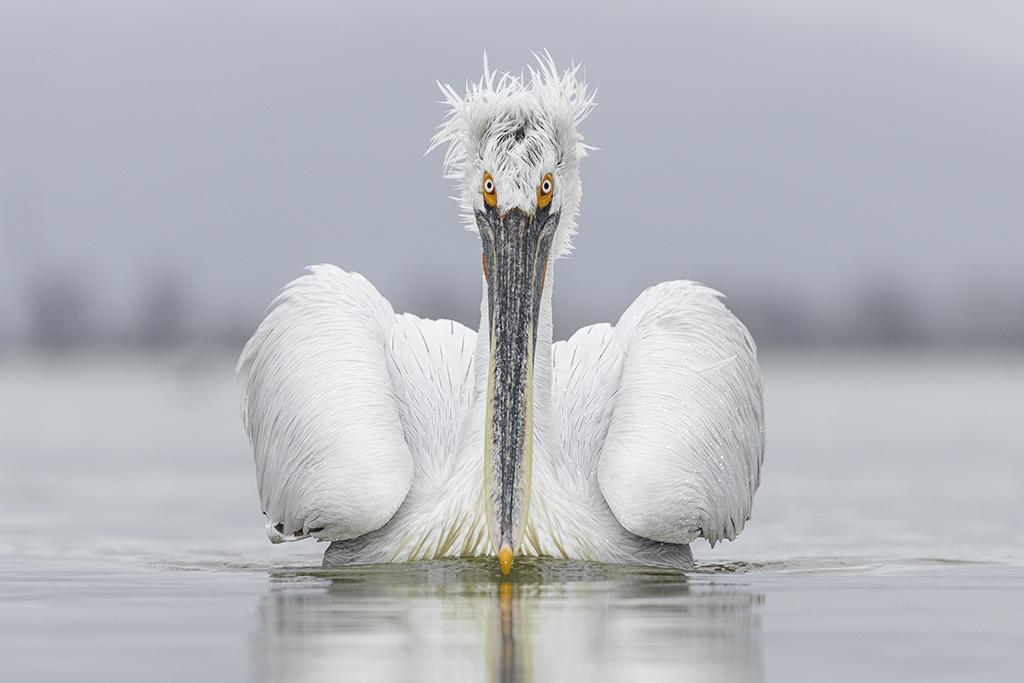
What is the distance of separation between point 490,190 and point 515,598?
5.81 ft

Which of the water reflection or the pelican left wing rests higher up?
the pelican left wing

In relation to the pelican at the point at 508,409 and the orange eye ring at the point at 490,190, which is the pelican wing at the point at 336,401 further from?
the orange eye ring at the point at 490,190

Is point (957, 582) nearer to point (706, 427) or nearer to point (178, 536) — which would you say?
point (706, 427)

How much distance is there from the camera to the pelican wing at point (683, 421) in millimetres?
8352

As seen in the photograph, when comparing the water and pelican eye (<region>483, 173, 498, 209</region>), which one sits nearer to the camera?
the water

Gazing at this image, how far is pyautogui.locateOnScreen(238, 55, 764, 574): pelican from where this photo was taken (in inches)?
327

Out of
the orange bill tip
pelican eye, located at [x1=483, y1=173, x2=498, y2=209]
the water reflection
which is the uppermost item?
pelican eye, located at [x1=483, y1=173, x2=498, y2=209]

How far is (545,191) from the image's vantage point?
8484 mm

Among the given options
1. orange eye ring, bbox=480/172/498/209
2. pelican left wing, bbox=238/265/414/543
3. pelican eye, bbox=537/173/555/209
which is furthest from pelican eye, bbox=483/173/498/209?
pelican left wing, bbox=238/265/414/543

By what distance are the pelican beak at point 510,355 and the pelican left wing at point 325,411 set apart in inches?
17.1

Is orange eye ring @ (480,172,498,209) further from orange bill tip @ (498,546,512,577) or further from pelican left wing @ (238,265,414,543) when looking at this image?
orange bill tip @ (498,546,512,577)

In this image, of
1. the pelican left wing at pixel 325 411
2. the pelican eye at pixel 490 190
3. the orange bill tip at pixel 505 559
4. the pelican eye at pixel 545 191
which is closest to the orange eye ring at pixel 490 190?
the pelican eye at pixel 490 190

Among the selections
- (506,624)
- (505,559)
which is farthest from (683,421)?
(506,624)

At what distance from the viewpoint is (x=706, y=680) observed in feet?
17.9
